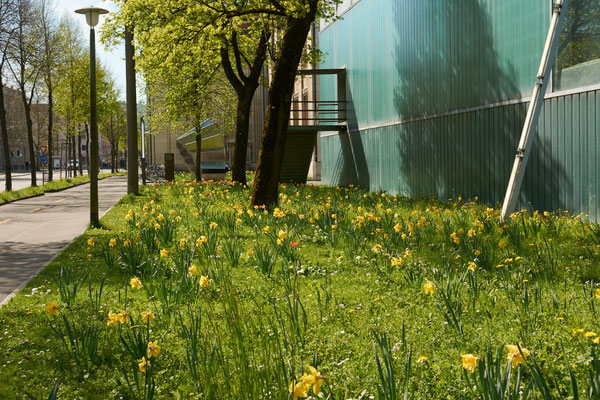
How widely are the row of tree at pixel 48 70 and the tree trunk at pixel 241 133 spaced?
7489 millimetres

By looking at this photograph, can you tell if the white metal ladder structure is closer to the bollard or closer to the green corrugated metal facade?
the green corrugated metal facade

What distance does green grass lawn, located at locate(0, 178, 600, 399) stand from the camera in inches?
127

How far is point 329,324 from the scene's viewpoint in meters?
4.69

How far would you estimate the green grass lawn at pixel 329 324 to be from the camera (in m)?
3.22

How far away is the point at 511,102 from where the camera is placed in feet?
44.7

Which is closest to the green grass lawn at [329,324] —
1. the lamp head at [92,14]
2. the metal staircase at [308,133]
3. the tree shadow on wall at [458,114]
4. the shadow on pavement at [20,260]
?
the shadow on pavement at [20,260]

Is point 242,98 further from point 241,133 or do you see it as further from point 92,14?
point 92,14

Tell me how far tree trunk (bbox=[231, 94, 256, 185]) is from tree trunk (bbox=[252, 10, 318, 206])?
980 centimetres

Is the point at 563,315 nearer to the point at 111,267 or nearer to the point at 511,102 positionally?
the point at 111,267

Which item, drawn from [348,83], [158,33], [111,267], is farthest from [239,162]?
[111,267]

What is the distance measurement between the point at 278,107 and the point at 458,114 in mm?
5595

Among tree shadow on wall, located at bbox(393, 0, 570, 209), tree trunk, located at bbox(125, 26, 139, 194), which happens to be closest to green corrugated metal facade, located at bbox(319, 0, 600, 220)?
tree shadow on wall, located at bbox(393, 0, 570, 209)

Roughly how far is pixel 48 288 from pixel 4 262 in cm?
282

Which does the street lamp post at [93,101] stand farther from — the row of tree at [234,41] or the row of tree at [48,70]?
the row of tree at [48,70]
